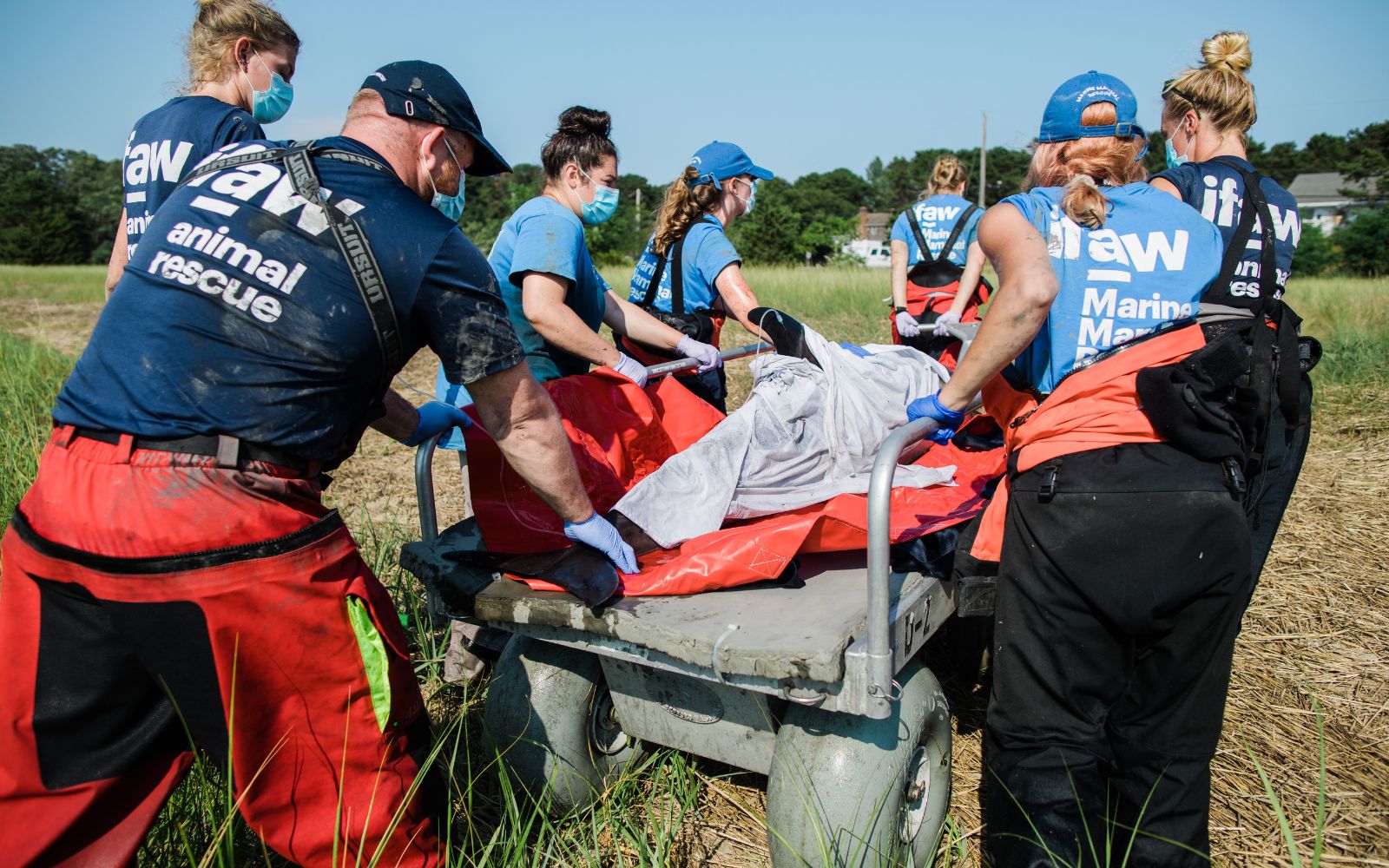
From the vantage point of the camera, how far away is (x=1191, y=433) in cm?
183

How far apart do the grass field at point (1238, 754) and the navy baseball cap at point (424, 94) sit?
59.7 inches

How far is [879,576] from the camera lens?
1.84 meters

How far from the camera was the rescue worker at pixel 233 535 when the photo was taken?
5.19 ft

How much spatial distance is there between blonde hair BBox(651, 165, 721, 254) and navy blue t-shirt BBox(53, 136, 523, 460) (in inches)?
92.9

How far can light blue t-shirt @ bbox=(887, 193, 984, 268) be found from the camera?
18.6ft

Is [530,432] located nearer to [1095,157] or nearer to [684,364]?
[684,364]

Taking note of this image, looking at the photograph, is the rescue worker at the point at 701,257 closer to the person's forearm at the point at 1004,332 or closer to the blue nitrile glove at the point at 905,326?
the blue nitrile glove at the point at 905,326

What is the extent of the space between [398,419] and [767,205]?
2920 cm

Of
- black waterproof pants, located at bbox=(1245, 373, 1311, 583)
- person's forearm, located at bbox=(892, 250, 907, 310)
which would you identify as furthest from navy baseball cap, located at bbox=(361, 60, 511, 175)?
person's forearm, located at bbox=(892, 250, 907, 310)

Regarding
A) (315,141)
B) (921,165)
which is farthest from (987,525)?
(921,165)

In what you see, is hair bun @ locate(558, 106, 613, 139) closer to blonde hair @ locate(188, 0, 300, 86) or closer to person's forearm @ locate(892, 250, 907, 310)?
→ blonde hair @ locate(188, 0, 300, 86)

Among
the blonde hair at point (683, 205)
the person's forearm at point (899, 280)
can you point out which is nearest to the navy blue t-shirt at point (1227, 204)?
the blonde hair at point (683, 205)

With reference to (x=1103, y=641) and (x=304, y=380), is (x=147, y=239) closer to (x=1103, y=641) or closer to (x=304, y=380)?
(x=304, y=380)

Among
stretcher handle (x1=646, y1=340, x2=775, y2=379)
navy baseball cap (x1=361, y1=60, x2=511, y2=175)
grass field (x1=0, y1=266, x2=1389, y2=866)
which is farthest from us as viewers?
stretcher handle (x1=646, y1=340, x2=775, y2=379)
